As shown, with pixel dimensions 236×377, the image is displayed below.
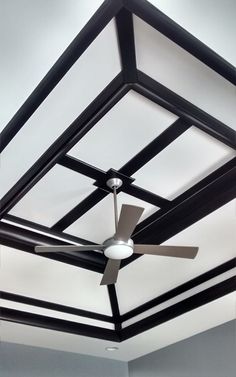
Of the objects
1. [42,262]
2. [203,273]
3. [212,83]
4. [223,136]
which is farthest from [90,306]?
[212,83]

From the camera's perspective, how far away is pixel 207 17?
1.68 metres

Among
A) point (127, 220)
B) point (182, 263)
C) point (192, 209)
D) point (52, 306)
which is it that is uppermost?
point (192, 209)

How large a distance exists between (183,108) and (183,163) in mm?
501

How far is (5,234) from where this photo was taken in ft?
9.68

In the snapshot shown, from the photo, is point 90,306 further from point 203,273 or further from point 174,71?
point 174,71

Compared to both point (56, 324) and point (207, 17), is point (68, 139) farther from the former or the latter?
point (56, 324)


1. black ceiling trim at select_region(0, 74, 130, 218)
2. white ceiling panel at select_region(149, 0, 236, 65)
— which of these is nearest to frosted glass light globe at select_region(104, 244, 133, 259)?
black ceiling trim at select_region(0, 74, 130, 218)

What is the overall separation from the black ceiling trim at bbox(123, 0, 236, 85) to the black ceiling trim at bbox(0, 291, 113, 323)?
2.63m

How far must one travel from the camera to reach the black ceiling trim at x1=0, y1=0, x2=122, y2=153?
168 centimetres

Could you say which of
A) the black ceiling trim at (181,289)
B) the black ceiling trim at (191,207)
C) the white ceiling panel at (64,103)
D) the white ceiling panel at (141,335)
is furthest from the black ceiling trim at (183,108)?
the white ceiling panel at (141,335)

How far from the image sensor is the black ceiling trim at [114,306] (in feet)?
12.5

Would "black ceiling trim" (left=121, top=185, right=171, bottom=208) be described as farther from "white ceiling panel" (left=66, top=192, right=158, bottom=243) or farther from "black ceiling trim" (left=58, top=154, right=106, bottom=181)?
"black ceiling trim" (left=58, top=154, right=106, bottom=181)

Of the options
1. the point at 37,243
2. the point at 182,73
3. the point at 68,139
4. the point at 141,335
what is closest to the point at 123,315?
the point at 141,335

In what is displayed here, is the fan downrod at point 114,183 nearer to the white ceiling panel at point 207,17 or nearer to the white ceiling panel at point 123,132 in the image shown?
the white ceiling panel at point 123,132
